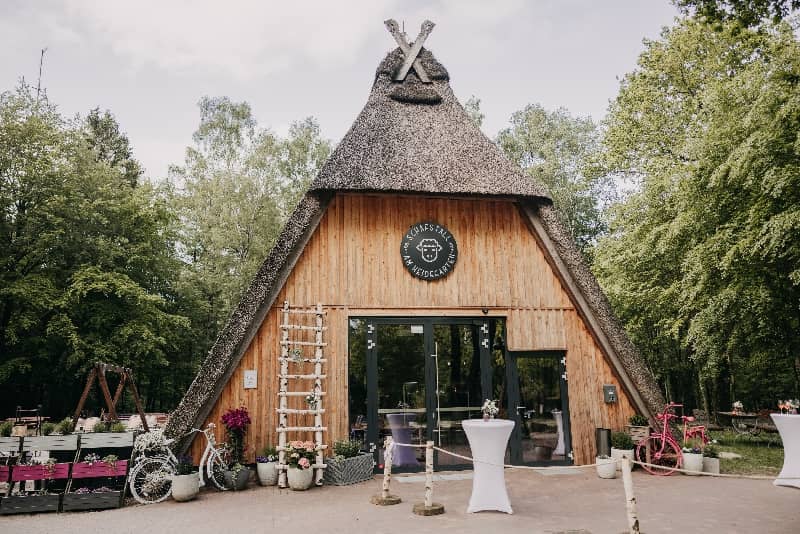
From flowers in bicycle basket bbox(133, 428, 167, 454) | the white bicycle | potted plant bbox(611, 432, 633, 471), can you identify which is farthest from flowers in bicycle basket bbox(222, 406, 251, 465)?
potted plant bbox(611, 432, 633, 471)

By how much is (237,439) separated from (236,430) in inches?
5.9

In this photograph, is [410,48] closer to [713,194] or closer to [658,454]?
[713,194]

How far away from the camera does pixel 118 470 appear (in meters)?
7.52

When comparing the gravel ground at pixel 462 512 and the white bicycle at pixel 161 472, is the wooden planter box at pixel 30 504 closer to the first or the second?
the gravel ground at pixel 462 512

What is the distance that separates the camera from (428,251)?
393 inches

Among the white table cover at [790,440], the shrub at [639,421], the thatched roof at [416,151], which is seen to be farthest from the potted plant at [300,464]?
the white table cover at [790,440]

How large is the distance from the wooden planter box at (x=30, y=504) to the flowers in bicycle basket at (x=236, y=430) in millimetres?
2343

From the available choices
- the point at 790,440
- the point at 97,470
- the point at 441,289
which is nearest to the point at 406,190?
the point at 441,289

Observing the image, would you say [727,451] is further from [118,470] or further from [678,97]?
[118,470]

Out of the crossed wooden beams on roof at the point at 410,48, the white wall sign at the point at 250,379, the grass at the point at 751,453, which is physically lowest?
the grass at the point at 751,453

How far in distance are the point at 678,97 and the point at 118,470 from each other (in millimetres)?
18307

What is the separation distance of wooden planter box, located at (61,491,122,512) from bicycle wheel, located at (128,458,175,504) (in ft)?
0.89

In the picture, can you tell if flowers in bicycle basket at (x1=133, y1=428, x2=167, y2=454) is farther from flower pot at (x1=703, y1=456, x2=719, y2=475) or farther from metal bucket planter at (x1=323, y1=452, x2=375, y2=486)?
flower pot at (x1=703, y1=456, x2=719, y2=475)

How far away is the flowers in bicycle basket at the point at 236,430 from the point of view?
837 cm
